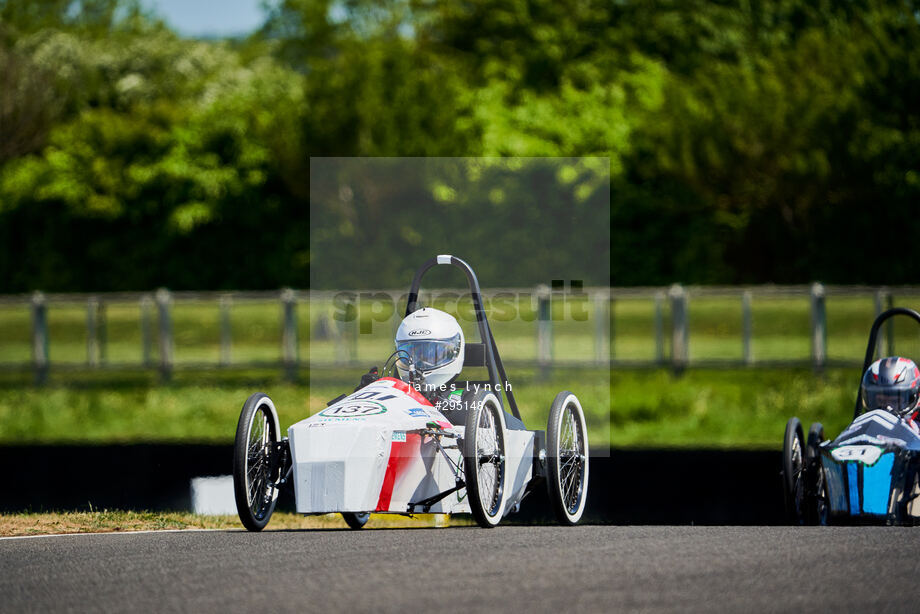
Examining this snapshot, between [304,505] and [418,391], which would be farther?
[418,391]

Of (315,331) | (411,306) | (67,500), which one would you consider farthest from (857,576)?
(315,331)

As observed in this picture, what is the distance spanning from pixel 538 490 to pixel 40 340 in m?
15.5

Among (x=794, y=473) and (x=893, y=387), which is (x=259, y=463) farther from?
(x=893, y=387)

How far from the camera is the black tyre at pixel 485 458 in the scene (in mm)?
10945

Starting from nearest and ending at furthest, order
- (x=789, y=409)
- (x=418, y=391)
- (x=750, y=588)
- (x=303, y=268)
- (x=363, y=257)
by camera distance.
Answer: (x=750, y=588)
(x=418, y=391)
(x=789, y=409)
(x=363, y=257)
(x=303, y=268)

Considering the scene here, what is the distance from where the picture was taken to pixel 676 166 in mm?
42656

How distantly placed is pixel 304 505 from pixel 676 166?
33.0 meters

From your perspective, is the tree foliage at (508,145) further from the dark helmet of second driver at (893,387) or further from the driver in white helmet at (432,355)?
the driver in white helmet at (432,355)

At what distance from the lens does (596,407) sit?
94.7 ft

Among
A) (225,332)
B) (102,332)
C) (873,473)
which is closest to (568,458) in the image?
(873,473)

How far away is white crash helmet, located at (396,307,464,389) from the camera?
1248 centimetres

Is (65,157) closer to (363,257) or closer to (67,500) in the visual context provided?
(363,257)

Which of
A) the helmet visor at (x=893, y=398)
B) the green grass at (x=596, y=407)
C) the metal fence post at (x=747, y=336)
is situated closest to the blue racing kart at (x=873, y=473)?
the helmet visor at (x=893, y=398)

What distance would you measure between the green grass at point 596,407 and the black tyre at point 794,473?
40.7 feet
